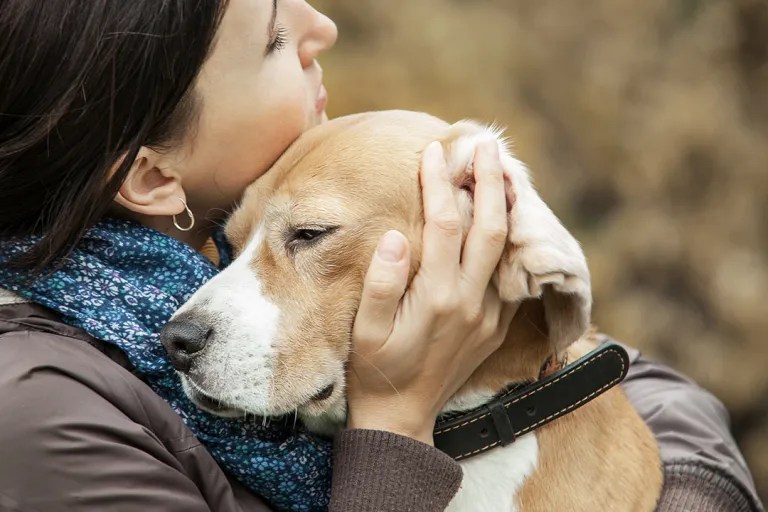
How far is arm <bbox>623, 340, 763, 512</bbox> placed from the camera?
1920mm

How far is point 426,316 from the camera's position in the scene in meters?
1.60

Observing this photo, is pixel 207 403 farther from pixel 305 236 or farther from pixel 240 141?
pixel 240 141

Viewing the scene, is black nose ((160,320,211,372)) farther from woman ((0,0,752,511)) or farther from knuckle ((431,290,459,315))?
knuckle ((431,290,459,315))

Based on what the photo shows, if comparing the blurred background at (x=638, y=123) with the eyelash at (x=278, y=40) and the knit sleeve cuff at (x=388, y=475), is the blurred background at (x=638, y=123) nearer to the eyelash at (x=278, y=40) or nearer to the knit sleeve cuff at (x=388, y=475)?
the eyelash at (x=278, y=40)

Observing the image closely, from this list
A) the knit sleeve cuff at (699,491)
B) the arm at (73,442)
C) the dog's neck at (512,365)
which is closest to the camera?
the arm at (73,442)

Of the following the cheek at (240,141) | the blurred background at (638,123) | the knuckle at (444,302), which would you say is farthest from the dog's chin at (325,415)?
the blurred background at (638,123)

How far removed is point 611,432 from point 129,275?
956 millimetres

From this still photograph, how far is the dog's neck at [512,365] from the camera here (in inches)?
67.7

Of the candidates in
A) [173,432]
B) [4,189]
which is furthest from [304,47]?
[173,432]

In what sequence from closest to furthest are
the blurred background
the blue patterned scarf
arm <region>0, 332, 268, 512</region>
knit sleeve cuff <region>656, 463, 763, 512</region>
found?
arm <region>0, 332, 268, 512</region>, the blue patterned scarf, knit sleeve cuff <region>656, 463, 763, 512</region>, the blurred background

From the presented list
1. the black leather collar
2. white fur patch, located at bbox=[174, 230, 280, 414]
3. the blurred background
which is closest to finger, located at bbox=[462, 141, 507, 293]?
the black leather collar

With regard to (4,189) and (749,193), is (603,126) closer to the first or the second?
(749,193)

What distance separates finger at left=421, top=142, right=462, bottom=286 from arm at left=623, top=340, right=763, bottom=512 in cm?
70

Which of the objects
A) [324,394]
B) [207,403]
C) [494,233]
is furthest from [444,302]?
[207,403]
